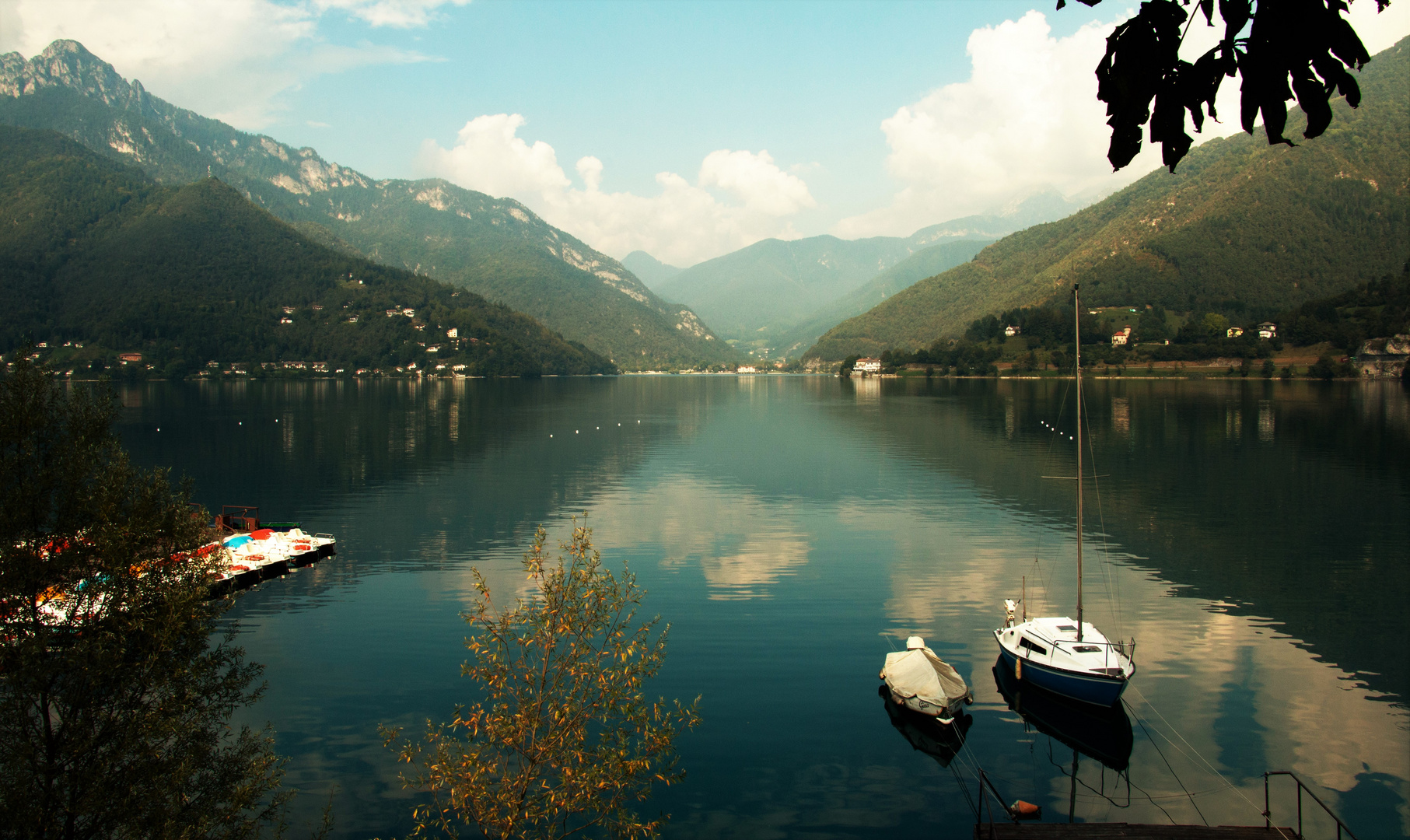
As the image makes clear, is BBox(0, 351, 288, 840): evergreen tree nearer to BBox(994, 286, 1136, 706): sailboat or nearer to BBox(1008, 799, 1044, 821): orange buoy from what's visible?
BBox(1008, 799, 1044, 821): orange buoy

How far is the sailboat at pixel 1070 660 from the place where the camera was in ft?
62.0

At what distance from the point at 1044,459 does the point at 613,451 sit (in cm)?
3760

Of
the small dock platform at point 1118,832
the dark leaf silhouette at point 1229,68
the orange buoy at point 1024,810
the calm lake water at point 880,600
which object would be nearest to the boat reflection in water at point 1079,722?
the calm lake water at point 880,600

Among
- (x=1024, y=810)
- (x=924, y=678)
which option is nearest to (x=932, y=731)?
(x=924, y=678)

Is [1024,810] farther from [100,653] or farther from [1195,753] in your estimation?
[100,653]

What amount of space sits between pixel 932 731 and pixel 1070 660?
400cm

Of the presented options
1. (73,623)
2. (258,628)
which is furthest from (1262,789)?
(258,628)

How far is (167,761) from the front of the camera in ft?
44.2

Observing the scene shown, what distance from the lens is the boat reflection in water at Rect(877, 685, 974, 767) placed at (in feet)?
60.5

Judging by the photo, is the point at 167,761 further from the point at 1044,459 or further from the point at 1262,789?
the point at 1044,459

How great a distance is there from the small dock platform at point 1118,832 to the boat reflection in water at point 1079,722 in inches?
148

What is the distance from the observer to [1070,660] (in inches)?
760

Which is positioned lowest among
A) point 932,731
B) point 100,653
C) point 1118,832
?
point 932,731

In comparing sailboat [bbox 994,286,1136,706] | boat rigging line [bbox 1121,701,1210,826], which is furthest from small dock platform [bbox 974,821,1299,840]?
sailboat [bbox 994,286,1136,706]
